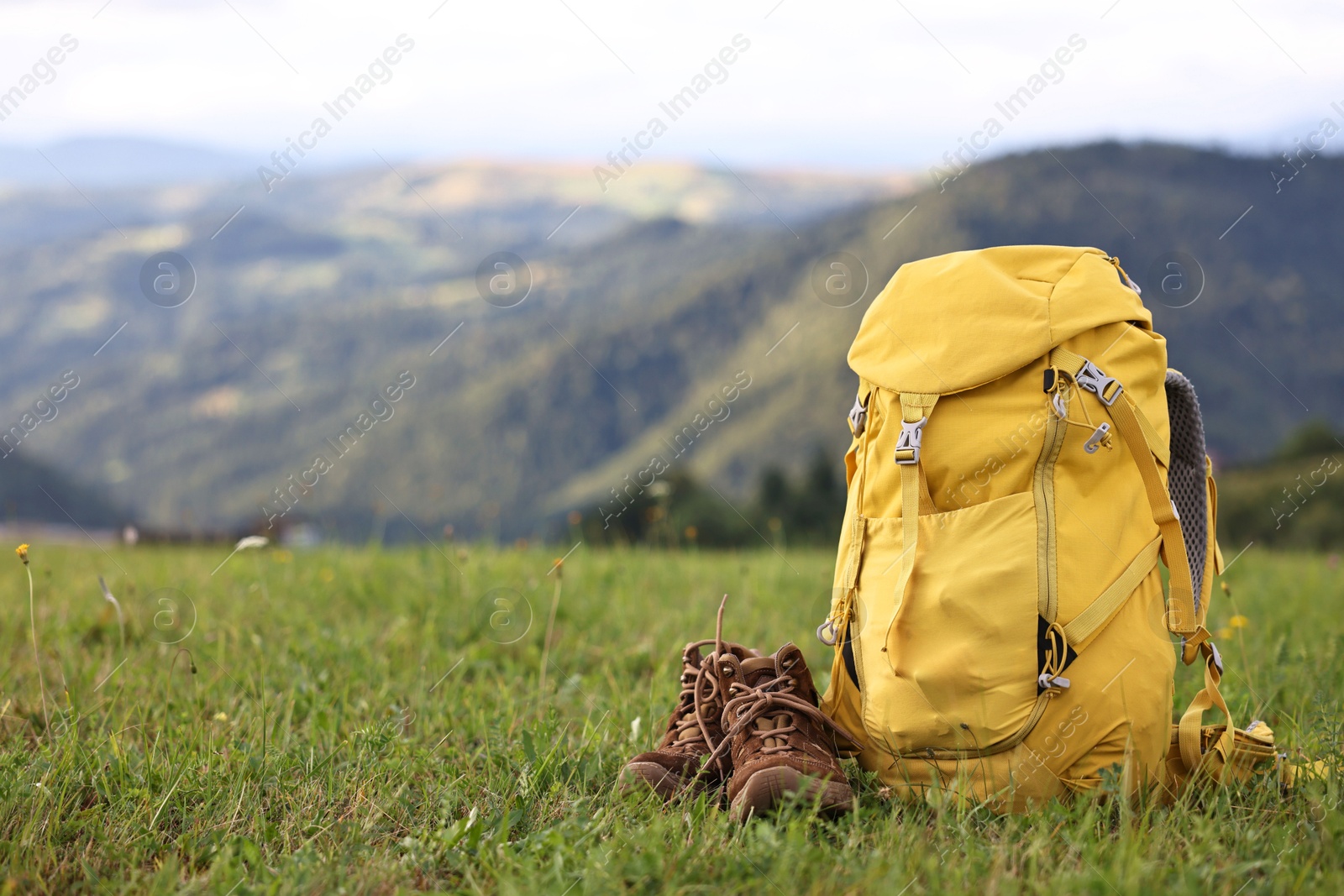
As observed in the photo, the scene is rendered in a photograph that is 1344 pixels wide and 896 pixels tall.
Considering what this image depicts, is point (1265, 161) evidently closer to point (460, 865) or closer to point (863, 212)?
point (863, 212)

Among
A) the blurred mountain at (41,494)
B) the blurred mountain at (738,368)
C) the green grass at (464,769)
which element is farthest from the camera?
the blurred mountain at (738,368)

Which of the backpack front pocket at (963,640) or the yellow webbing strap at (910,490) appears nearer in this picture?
the backpack front pocket at (963,640)

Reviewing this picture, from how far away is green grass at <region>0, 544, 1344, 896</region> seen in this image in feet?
6.45

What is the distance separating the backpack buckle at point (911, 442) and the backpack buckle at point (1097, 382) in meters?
0.38

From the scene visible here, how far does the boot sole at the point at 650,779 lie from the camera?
2.39 metres

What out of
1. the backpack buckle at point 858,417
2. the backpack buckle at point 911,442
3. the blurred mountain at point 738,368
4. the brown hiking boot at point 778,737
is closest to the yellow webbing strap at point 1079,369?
the backpack buckle at point 911,442

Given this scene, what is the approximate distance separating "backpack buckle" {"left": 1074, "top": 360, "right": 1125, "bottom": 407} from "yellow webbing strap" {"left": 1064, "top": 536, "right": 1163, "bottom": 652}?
386mm

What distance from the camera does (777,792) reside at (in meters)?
2.20

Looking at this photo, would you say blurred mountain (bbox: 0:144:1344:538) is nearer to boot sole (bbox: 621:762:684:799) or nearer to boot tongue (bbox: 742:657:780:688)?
boot tongue (bbox: 742:657:780:688)

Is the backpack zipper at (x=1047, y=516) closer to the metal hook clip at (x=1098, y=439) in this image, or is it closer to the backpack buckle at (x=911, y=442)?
the metal hook clip at (x=1098, y=439)

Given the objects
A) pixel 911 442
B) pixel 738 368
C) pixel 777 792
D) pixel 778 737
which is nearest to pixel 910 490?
pixel 911 442


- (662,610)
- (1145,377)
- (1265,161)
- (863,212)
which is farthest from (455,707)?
(1265,161)

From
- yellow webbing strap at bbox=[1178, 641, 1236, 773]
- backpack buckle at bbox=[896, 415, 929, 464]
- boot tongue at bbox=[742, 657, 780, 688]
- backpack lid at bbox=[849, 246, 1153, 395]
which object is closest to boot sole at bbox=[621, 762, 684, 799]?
boot tongue at bbox=[742, 657, 780, 688]

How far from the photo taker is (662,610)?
451cm
